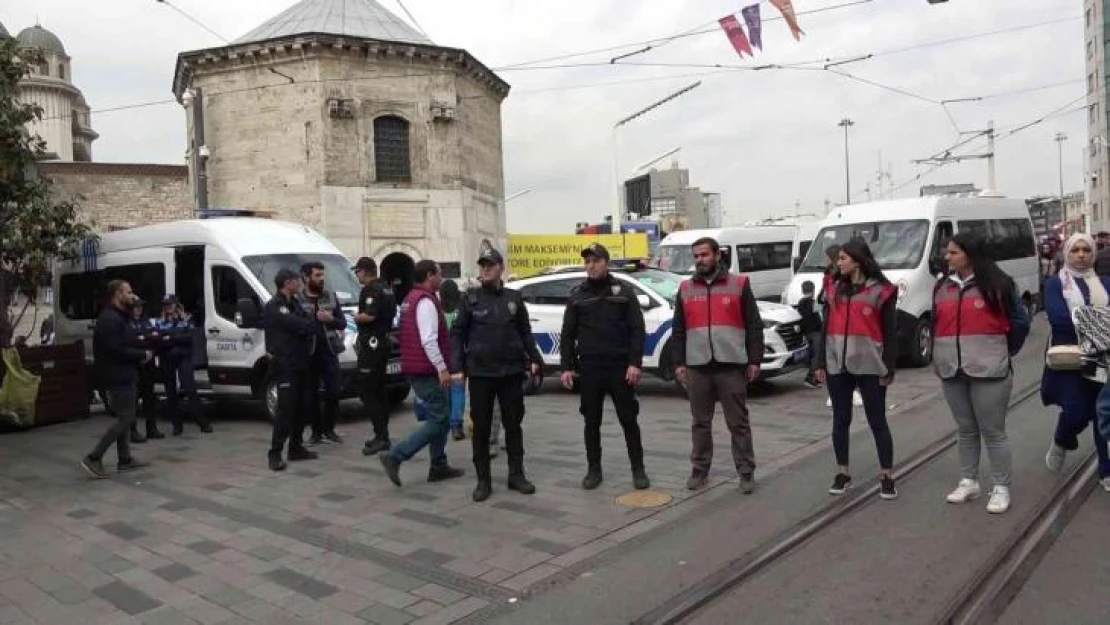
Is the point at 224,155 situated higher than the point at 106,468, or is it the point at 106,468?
the point at 224,155

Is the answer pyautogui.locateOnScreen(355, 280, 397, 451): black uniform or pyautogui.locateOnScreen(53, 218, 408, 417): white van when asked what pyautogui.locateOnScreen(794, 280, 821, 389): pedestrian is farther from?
pyautogui.locateOnScreen(355, 280, 397, 451): black uniform

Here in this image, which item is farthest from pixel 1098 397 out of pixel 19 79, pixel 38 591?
pixel 19 79

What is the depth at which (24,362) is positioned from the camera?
11.3 metres

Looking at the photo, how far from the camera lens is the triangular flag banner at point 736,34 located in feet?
47.6

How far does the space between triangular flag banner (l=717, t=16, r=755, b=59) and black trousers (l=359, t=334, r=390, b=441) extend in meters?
9.16

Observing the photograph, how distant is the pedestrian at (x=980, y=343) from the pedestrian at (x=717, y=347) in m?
1.28

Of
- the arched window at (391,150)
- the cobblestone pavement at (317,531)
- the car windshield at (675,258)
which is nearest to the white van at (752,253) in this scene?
the car windshield at (675,258)

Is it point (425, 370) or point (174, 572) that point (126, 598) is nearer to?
point (174, 572)

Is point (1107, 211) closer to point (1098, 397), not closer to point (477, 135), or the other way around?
point (477, 135)

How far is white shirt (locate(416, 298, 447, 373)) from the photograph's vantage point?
6.66 m

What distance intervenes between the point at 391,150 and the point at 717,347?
2201cm

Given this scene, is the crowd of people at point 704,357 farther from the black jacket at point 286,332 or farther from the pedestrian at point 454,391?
the pedestrian at point 454,391

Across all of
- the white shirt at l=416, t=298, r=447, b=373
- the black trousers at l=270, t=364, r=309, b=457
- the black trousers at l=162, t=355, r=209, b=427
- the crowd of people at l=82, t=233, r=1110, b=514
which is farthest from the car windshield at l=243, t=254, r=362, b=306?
the white shirt at l=416, t=298, r=447, b=373

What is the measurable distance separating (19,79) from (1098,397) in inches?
455
